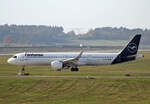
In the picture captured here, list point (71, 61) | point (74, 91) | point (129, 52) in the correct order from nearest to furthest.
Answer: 1. point (74, 91)
2. point (71, 61)
3. point (129, 52)

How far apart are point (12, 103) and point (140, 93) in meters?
14.3

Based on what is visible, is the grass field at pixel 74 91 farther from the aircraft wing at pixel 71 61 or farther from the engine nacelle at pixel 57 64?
the aircraft wing at pixel 71 61

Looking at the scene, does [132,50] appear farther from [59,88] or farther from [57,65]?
[59,88]

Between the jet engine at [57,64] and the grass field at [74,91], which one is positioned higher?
the jet engine at [57,64]

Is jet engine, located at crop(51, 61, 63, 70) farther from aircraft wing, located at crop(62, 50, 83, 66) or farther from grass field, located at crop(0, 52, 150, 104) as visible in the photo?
grass field, located at crop(0, 52, 150, 104)

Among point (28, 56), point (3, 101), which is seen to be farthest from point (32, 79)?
point (28, 56)

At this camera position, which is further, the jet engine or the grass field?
the jet engine

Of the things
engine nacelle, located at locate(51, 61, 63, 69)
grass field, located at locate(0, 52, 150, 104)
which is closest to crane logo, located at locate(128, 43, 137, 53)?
engine nacelle, located at locate(51, 61, 63, 69)

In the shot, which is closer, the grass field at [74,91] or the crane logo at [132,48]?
the grass field at [74,91]

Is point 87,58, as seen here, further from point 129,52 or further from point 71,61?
point 129,52

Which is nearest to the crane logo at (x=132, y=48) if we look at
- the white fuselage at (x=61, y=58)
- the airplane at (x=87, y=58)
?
the airplane at (x=87, y=58)

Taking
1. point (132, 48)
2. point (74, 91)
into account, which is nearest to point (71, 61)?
point (132, 48)

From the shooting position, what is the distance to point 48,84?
158ft

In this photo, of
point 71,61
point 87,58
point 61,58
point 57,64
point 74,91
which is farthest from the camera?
point 87,58
